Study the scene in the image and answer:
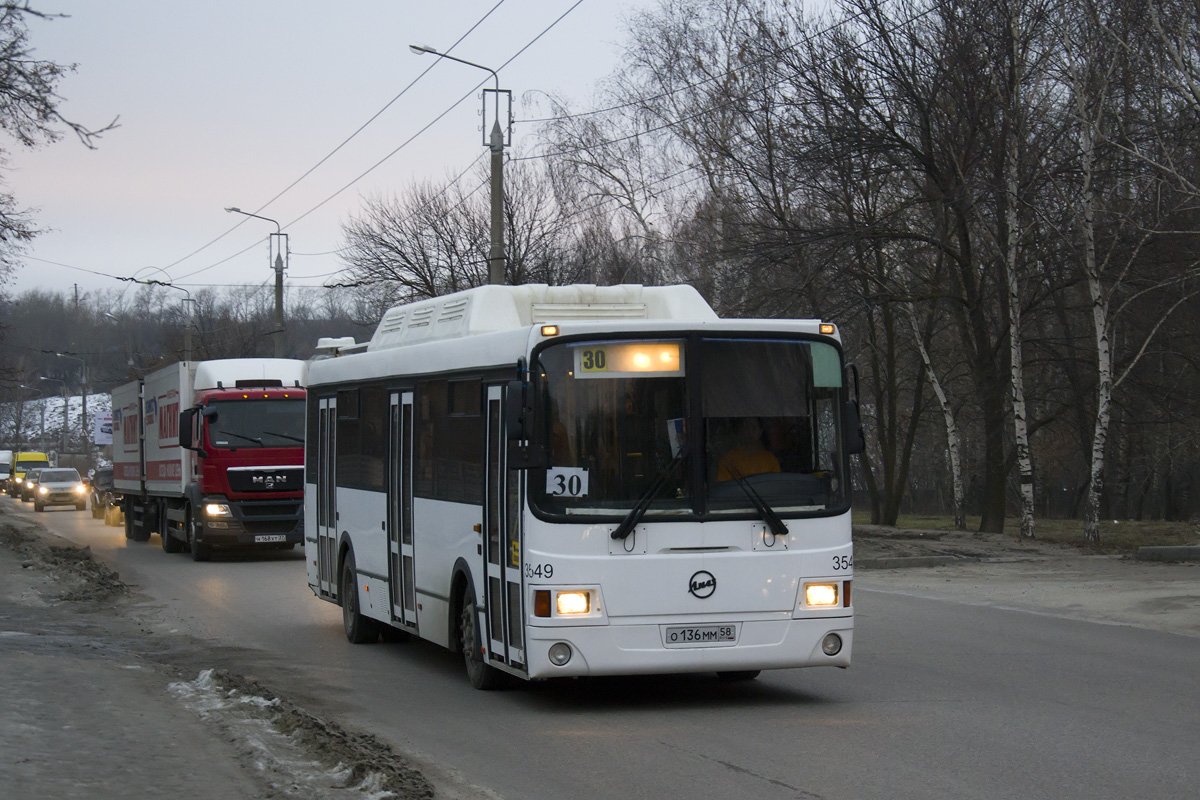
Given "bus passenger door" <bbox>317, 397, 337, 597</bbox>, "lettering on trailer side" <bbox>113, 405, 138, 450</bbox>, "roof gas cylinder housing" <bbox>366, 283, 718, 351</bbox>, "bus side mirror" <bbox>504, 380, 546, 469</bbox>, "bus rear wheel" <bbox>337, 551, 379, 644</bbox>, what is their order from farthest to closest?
"lettering on trailer side" <bbox>113, 405, 138, 450</bbox>, "bus passenger door" <bbox>317, 397, 337, 597</bbox>, "bus rear wheel" <bbox>337, 551, 379, 644</bbox>, "roof gas cylinder housing" <bbox>366, 283, 718, 351</bbox>, "bus side mirror" <bbox>504, 380, 546, 469</bbox>

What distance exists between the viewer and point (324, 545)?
14258 mm

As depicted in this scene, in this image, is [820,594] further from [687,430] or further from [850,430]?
[687,430]

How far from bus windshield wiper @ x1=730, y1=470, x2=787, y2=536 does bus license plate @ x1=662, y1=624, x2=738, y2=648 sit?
0.67 m

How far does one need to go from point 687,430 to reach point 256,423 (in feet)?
55.8

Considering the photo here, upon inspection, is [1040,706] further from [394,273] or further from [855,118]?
[394,273]

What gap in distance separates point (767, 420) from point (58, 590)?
12.9m

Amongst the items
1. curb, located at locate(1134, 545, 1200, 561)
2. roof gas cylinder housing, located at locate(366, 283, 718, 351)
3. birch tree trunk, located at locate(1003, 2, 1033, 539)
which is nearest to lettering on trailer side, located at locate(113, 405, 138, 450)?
birch tree trunk, located at locate(1003, 2, 1033, 539)

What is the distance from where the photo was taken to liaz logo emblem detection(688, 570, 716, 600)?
8.95 m

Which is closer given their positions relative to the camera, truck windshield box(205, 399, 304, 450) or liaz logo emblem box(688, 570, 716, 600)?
liaz logo emblem box(688, 570, 716, 600)

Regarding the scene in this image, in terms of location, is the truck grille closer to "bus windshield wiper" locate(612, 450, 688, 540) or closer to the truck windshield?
the truck windshield

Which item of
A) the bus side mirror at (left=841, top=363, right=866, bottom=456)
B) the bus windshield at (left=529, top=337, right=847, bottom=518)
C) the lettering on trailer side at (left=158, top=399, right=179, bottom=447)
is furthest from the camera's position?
the lettering on trailer side at (left=158, top=399, right=179, bottom=447)

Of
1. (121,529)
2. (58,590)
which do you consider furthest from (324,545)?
(121,529)

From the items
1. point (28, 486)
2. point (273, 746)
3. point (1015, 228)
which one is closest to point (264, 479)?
point (1015, 228)

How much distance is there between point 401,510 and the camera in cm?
1169
